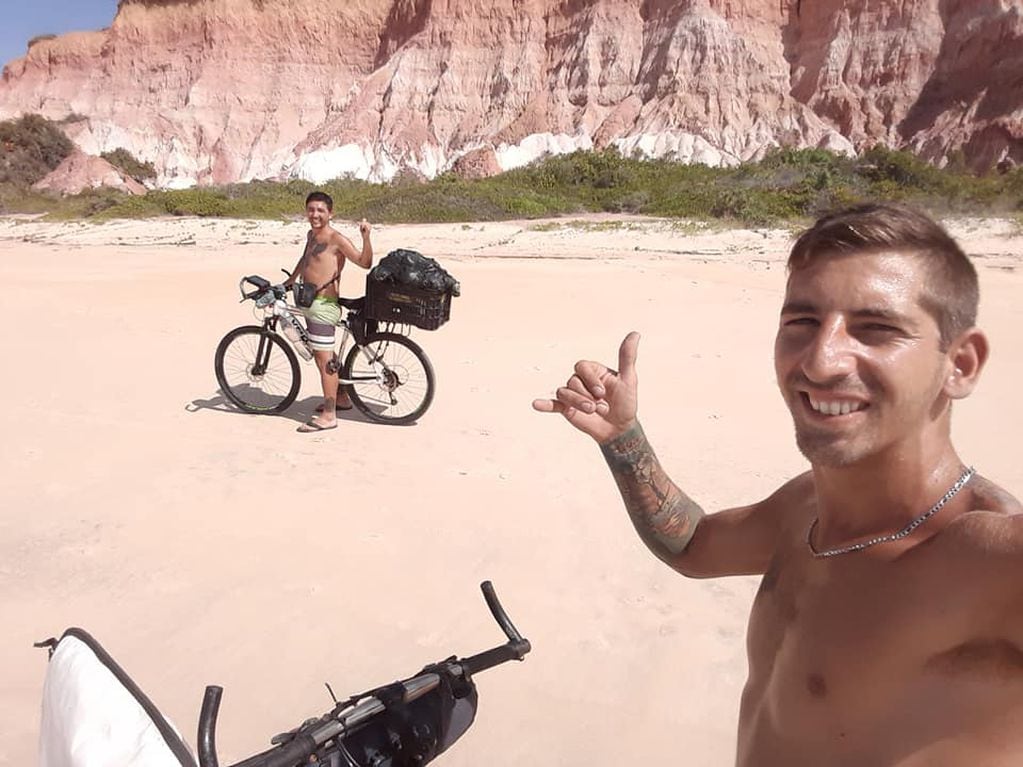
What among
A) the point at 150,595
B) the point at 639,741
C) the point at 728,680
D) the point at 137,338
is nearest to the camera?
the point at 639,741

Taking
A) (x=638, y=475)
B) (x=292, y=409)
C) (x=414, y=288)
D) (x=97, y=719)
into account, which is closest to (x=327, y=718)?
(x=97, y=719)

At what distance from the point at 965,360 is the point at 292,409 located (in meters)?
5.10

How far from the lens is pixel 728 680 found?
108 inches

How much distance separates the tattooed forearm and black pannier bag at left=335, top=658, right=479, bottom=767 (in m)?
0.57

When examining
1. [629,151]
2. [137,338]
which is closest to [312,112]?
[629,151]

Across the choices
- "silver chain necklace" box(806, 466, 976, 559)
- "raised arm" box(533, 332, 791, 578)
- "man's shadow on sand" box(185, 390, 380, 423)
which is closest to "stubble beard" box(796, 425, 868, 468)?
"silver chain necklace" box(806, 466, 976, 559)

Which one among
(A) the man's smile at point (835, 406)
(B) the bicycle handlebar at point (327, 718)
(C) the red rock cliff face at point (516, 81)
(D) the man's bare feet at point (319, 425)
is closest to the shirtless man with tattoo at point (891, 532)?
(A) the man's smile at point (835, 406)

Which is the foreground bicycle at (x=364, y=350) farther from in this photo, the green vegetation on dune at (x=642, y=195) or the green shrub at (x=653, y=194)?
the green shrub at (x=653, y=194)

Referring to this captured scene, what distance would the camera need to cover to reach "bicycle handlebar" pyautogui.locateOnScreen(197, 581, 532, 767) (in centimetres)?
115

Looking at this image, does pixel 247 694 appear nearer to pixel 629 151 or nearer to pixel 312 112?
pixel 629 151

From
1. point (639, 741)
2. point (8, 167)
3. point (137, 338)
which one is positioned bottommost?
point (639, 741)

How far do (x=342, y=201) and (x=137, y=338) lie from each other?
17725 mm

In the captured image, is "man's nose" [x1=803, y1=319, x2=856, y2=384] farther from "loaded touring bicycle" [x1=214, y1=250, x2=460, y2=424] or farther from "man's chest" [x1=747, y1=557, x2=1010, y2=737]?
"loaded touring bicycle" [x1=214, y1=250, x2=460, y2=424]

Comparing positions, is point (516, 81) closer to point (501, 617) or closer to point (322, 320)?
point (322, 320)
